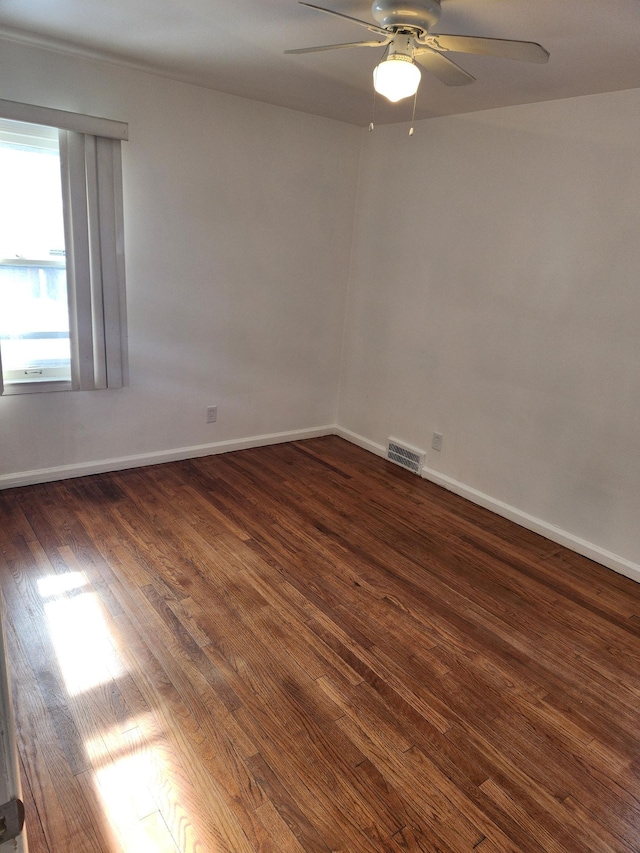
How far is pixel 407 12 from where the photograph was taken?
1.81m

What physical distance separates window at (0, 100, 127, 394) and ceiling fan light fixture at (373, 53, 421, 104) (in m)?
1.87

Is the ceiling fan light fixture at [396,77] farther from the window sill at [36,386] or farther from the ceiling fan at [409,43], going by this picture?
the window sill at [36,386]

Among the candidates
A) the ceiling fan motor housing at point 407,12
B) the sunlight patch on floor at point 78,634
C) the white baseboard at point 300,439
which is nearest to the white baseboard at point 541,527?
the white baseboard at point 300,439

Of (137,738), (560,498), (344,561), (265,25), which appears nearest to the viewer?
(137,738)

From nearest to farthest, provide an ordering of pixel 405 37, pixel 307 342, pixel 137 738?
pixel 137 738 < pixel 405 37 < pixel 307 342

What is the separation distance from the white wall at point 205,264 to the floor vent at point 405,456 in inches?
32.1

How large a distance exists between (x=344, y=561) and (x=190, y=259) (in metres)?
2.17

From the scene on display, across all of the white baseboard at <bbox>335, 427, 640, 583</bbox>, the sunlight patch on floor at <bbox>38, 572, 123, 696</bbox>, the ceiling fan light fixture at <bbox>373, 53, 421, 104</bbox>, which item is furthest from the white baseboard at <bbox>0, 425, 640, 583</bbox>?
the ceiling fan light fixture at <bbox>373, 53, 421, 104</bbox>

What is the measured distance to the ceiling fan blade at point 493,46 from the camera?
175 centimetres

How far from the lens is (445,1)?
1926 millimetres

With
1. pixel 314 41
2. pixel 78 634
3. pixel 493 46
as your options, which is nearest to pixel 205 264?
pixel 314 41

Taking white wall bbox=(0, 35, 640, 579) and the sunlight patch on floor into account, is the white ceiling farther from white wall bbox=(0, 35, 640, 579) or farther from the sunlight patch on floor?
the sunlight patch on floor

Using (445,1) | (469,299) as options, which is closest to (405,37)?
(445,1)

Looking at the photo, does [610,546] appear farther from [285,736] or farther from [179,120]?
[179,120]
